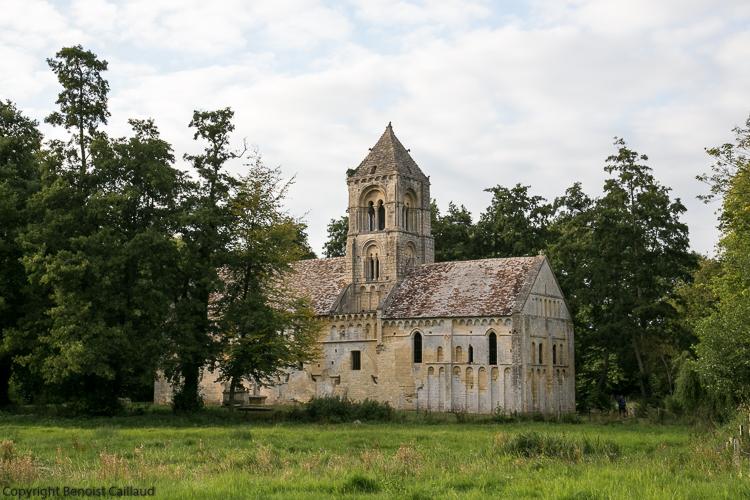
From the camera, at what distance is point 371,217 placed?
60625 mm

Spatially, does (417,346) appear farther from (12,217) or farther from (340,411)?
(12,217)

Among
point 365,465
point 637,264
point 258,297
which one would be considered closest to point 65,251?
point 258,297

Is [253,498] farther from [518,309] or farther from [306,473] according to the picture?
[518,309]

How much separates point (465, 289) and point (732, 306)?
22.3 meters

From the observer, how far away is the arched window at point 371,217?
60.3 m

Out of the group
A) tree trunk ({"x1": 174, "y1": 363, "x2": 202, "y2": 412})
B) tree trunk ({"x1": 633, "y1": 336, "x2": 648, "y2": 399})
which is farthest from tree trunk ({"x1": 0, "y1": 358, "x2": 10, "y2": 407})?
tree trunk ({"x1": 633, "y1": 336, "x2": 648, "y2": 399})

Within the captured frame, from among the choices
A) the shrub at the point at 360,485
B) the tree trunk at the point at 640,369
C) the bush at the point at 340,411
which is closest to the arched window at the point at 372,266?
the bush at the point at 340,411

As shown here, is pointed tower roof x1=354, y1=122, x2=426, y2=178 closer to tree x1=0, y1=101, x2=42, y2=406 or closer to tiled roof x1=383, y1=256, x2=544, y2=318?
tiled roof x1=383, y1=256, x2=544, y2=318

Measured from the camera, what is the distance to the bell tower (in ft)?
192

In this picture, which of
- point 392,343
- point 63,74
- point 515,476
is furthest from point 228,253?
point 515,476

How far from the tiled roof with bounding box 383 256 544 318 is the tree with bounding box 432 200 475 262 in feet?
37.8

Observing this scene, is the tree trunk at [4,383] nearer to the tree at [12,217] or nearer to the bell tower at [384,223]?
the tree at [12,217]

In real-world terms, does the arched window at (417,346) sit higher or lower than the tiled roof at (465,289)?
lower

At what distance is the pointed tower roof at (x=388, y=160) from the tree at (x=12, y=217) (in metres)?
22.9
